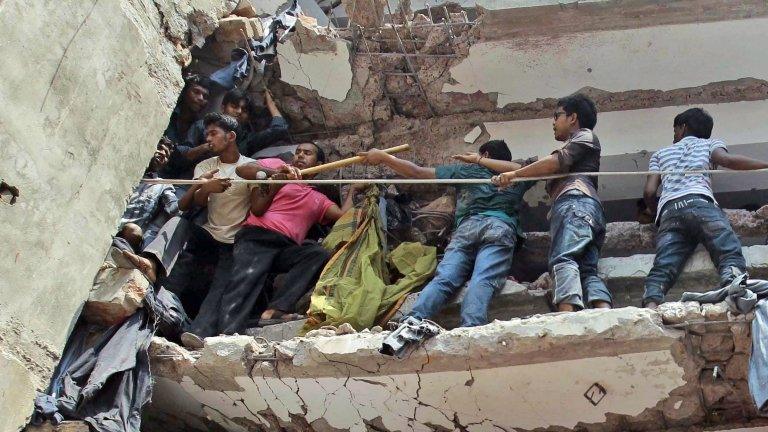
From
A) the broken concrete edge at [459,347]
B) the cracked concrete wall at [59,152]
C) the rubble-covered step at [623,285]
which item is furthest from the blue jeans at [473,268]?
the cracked concrete wall at [59,152]

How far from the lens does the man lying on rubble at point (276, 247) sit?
7.08 metres

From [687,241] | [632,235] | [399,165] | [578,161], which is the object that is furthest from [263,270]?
[687,241]

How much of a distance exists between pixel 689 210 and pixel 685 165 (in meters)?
0.45

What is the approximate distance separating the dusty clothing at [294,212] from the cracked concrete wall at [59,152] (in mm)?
867

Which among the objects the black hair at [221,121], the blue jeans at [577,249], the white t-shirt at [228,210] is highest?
the black hair at [221,121]

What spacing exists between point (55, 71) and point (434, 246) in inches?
103

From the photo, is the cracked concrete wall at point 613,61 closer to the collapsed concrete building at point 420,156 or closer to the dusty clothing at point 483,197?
the collapsed concrete building at point 420,156

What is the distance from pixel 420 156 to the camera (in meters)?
8.54

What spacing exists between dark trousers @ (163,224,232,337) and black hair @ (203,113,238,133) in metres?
0.80

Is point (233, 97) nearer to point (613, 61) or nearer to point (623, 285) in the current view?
point (613, 61)

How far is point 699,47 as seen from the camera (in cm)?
841

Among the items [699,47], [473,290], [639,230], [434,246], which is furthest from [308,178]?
[699,47]

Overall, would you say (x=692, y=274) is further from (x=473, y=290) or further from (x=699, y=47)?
(x=699, y=47)

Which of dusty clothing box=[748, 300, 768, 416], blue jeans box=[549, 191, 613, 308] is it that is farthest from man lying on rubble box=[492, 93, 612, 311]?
dusty clothing box=[748, 300, 768, 416]
